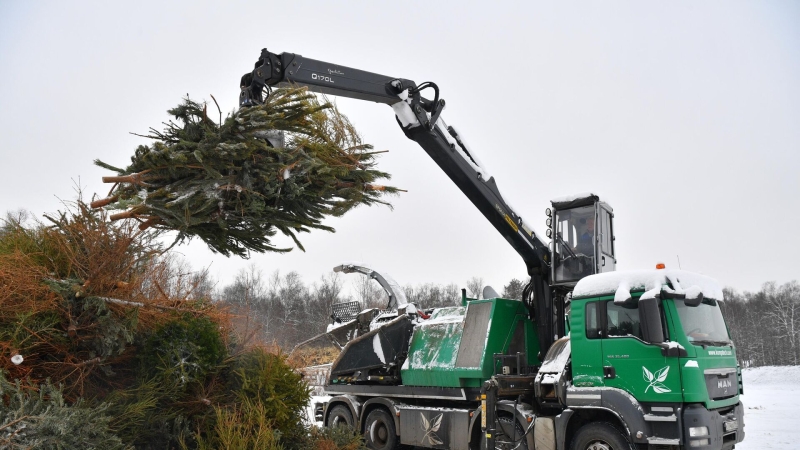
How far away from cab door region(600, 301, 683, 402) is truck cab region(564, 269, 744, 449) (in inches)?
0.5

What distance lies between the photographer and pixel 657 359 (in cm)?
785

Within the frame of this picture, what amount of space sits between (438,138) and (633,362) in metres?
4.53

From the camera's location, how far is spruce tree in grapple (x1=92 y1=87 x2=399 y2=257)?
186 inches

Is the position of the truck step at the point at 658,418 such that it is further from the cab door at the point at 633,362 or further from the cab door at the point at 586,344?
the cab door at the point at 586,344

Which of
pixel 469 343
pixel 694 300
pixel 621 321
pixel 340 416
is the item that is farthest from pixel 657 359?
pixel 340 416

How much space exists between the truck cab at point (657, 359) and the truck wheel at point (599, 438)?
27cm

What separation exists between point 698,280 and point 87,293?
7631 mm

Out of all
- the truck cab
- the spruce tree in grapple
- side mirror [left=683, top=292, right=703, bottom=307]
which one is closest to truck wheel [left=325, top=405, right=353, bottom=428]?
the truck cab

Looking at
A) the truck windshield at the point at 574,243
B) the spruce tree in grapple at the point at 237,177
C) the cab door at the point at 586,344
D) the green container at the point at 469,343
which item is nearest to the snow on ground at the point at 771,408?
the truck windshield at the point at 574,243

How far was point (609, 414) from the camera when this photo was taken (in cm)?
826

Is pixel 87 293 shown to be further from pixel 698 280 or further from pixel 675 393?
pixel 698 280

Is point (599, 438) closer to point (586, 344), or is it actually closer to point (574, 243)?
point (586, 344)

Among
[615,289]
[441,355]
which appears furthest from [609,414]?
[441,355]

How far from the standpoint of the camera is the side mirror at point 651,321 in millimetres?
7843
